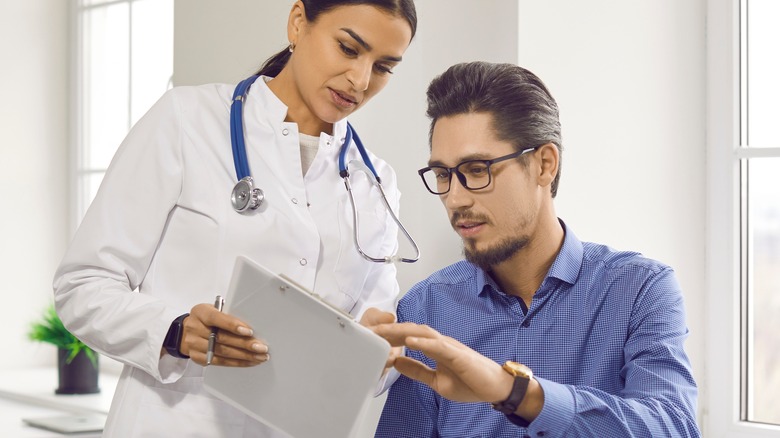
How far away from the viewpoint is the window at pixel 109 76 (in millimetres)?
3455

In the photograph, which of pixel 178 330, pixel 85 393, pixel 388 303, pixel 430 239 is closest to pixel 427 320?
pixel 388 303

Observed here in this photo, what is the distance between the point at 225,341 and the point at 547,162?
0.65 meters

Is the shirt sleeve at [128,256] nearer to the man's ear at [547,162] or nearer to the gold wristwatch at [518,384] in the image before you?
the gold wristwatch at [518,384]

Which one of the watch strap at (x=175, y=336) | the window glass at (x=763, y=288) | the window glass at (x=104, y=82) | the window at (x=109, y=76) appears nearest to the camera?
the watch strap at (x=175, y=336)

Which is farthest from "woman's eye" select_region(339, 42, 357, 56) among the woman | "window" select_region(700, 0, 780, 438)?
"window" select_region(700, 0, 780, 438)

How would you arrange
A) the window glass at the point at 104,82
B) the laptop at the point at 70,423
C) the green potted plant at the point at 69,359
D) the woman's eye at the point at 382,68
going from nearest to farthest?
1. the woman's eye at the point at 382,68
2. the laptop at the point at 70,423
3. the green potted plant at the point at 69,359
4. the window glass at the point at 104,82

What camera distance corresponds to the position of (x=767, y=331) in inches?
79.2

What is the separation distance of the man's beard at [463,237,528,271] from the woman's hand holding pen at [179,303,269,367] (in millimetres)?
465

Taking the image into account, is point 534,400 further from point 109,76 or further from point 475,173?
point 109,76

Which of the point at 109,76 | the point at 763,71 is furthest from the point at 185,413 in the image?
the point at 109,76

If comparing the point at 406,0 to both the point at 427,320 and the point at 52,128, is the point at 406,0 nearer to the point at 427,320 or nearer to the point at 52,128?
the point at 427,320

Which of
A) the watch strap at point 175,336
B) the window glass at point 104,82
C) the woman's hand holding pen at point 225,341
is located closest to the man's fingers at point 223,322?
the woman's hand holding pen at point 225,341

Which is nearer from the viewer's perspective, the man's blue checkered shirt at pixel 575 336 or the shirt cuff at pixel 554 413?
the shirt cuff at pixel 554 413

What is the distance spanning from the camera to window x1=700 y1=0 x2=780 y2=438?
6.59 feet
